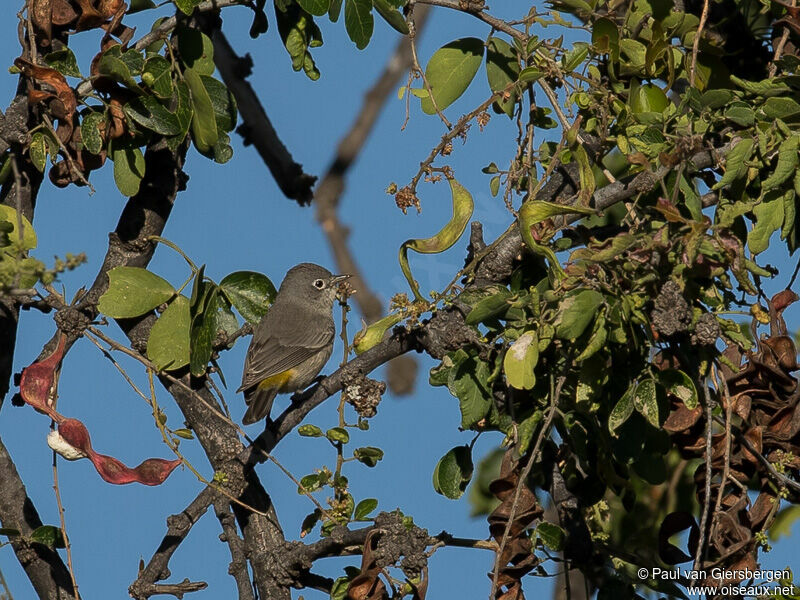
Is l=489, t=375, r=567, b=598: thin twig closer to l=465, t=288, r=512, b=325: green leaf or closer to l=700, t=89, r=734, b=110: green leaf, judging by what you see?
l=465, t=288, r=512, b=325: green leaf

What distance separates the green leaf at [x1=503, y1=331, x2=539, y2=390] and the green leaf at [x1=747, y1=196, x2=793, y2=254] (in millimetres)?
919

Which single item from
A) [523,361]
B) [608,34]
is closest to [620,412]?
[523,361]

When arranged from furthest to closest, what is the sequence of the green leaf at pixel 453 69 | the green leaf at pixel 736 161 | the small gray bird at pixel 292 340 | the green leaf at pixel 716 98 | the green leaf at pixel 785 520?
the small gray bird at pixel 292 340 < the green leaf at pixel 785 520 < the green leaf at pixel 453 69 < the green leaf at pixel 716 98 < the green leaf at pixel 736 161

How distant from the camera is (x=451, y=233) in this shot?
3.71 meters

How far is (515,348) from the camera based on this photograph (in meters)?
3.01

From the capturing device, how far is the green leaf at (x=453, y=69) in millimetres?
4227

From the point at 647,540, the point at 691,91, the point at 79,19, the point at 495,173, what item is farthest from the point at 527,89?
the point at 647,540

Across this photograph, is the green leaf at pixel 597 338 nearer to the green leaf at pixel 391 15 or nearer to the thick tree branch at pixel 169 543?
the green leaf at pixel 391 15

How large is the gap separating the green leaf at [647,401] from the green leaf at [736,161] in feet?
2.39

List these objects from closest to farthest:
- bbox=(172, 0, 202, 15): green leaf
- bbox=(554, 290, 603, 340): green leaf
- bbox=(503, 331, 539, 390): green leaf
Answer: bbox=(554, 290, 603, 340): green leaf → bbox=(503, 331, 539, 390): green leaf → bbox=(172, 0, 202, 15): green leaf

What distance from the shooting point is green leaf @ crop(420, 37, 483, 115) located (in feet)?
13.9

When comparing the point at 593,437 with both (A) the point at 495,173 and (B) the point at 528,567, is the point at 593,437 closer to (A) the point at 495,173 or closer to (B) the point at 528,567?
(B) the point at 528,567

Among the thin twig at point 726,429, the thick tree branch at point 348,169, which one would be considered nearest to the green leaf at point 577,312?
the thin twig at point 726,429

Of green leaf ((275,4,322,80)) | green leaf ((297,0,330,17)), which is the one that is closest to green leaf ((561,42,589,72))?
green leaf ((297,0,330,17))
